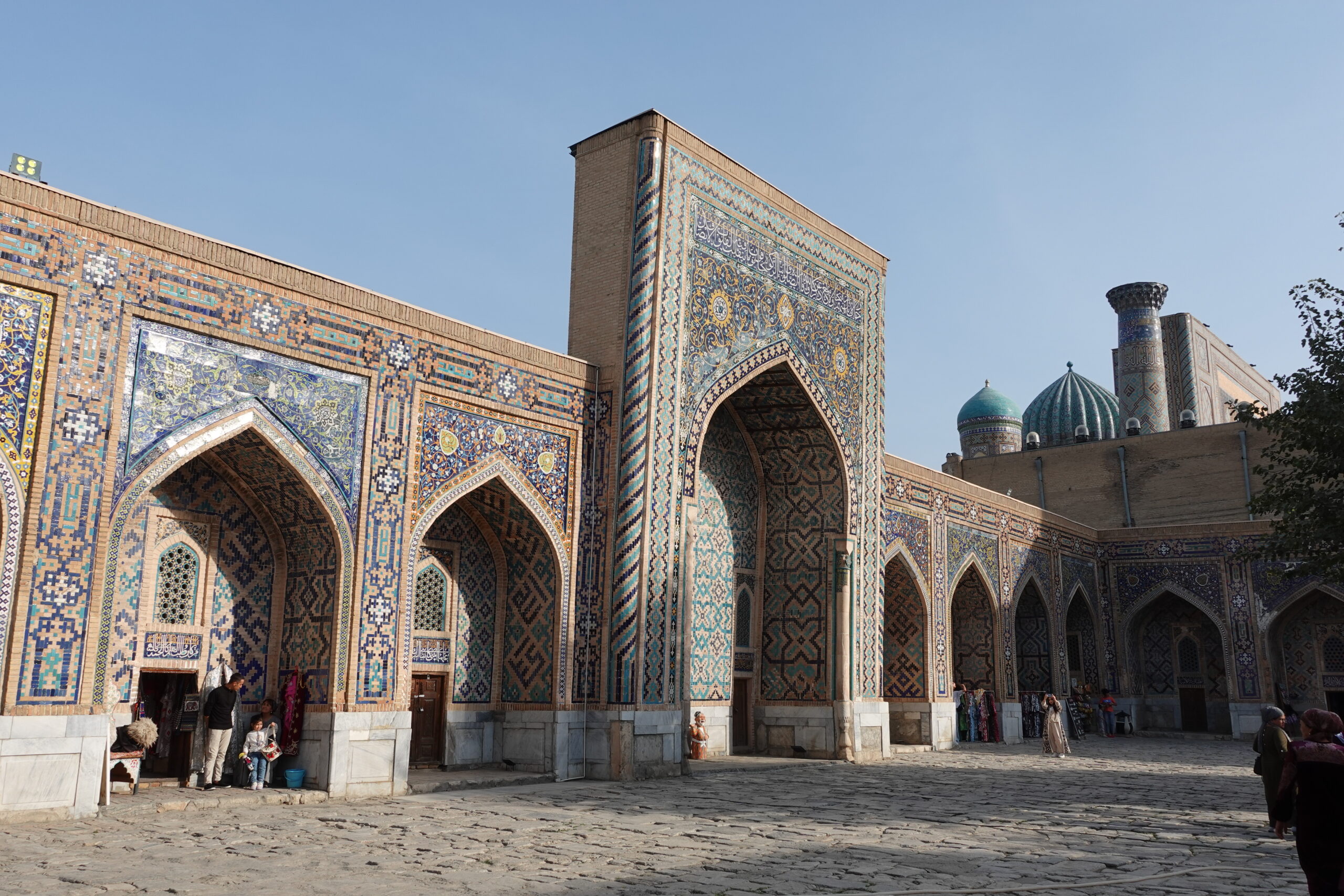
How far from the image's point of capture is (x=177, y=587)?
28.4 ft

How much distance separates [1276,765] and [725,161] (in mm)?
7887

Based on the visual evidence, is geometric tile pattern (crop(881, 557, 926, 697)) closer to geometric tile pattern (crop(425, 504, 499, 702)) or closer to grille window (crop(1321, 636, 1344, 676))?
geometric tile pattern (crop(425, 504, 499, 702))

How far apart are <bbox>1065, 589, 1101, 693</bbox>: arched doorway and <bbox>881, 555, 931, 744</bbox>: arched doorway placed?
220 inches

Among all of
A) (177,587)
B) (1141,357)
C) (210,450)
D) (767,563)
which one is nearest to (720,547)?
(767,563)

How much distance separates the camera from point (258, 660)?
29.9 ft

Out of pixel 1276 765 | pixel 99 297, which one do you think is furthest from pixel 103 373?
pixel 1276 765

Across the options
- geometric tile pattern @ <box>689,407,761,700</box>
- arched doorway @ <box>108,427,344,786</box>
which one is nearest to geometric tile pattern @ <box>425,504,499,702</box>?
arched doorway @ <box>108,427,344,786</box>

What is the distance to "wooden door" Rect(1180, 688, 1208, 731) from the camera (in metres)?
20.5

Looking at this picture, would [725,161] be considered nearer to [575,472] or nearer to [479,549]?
[575,472]

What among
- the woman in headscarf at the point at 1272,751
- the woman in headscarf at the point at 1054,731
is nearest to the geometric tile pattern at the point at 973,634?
the woman in headscarf at the point at 1054,731

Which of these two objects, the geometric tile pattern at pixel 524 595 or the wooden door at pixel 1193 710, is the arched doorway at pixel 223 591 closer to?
the geometric tile pattern at pixel 524 595

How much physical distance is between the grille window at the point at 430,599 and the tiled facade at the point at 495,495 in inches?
1.3

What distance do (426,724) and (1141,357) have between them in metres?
23.5

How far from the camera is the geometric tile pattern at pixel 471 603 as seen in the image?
10.5m
